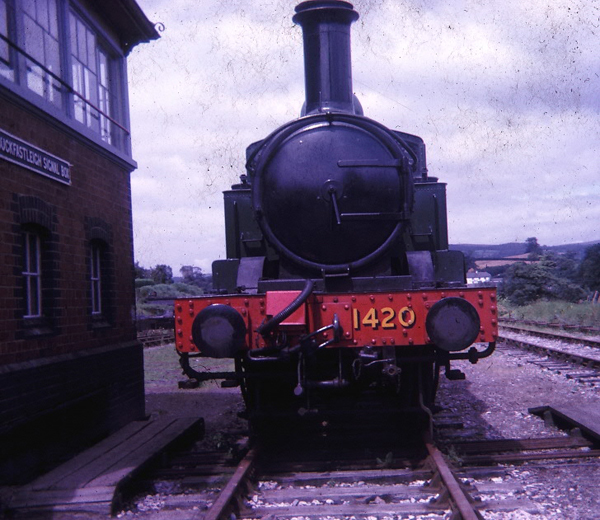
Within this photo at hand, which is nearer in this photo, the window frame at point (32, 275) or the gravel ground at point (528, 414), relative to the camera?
the gravel ground at point (528, 414)

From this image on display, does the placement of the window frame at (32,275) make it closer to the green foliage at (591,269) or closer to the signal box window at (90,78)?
the signal box window at (90,78)

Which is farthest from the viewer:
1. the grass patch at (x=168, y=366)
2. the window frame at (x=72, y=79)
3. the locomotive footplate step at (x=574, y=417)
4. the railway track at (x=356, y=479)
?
the grass patch at (x=168, y=366)

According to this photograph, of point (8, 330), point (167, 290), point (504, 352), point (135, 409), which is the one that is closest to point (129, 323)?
point (135, 409)

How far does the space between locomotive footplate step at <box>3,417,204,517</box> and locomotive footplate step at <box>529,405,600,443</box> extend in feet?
11.6

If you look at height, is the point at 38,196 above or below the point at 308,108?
below

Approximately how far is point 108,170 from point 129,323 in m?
1.92

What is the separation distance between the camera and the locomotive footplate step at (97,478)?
169 inches

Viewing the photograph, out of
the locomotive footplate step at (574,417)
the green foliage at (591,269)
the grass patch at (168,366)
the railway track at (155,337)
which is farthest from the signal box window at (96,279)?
the green foliage at (591,269)

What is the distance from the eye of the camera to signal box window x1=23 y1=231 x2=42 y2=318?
5914mm

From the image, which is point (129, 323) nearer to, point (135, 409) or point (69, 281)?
point (135, 409)

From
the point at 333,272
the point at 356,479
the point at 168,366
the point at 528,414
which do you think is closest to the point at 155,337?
the point at 168,366

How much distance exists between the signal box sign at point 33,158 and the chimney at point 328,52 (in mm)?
2444

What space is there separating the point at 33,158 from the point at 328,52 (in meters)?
2.79

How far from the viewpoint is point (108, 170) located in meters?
7.79
